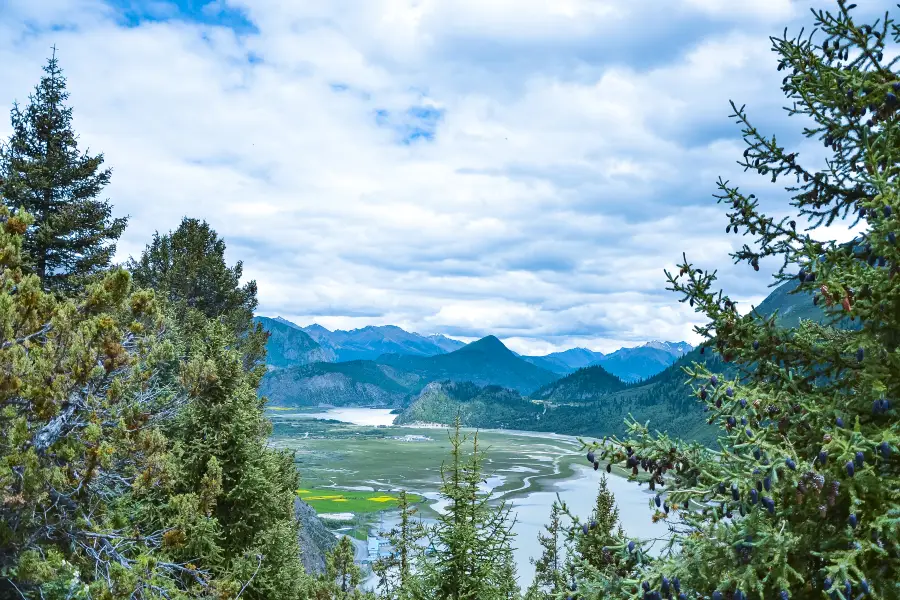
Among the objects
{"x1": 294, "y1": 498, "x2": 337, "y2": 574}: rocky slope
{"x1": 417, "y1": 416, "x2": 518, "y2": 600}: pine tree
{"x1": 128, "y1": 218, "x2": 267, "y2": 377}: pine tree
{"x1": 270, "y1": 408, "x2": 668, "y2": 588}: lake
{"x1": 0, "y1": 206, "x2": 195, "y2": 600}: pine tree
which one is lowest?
{"x1": 270, "y1": 408, "x2": 668, "y2": 588}: lake

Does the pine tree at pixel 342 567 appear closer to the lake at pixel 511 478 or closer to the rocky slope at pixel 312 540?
the rocky slope at pixel 312 540

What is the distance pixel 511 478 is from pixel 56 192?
91.7 metres

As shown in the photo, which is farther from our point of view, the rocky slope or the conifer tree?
the rocky slope

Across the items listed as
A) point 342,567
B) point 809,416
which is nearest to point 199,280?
point 342,567

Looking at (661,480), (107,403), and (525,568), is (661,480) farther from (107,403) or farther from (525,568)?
(525,568)

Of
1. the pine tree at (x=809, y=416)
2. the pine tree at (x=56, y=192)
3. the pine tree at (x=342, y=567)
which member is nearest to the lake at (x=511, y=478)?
the pine tree at (x=342, y=567)

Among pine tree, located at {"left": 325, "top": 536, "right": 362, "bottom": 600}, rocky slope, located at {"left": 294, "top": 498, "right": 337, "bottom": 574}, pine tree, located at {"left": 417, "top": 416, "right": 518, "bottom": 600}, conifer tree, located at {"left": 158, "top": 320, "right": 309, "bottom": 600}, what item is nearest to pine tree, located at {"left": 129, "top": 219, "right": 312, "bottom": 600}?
conifer tree, located at {"left": 158, "top": 320, "right": 309, "bottom": 600}

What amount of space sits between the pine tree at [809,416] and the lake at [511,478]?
31615mm

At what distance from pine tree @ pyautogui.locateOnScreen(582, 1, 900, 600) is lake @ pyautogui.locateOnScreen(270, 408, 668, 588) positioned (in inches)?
1245

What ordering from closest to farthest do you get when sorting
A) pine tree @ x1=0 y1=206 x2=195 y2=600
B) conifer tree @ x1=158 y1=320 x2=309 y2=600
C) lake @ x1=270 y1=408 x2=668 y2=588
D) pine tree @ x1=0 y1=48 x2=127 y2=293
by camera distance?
pine tree @ x1=0 y1=206 x2=195 y2=600 < conifer tree @ x1=158 y1=320 x2=309 y2=600 < pine tree @ x1=0 y1=48 x2=127 y2=293 < lake @ x1=270 y1=408 x2=668 y2=588

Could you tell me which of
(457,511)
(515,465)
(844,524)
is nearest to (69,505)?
(457,511)

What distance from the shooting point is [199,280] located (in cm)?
3275

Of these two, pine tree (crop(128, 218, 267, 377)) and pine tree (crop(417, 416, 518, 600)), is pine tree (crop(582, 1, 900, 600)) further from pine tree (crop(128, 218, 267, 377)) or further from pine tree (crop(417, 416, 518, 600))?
pine tree (crop(128, 218, 267, 377))

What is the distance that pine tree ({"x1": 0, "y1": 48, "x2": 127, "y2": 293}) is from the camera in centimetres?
2009
